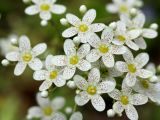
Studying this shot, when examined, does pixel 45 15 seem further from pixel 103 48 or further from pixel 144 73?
pixel 144 73

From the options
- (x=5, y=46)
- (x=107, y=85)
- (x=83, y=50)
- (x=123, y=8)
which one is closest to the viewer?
(x=107, y=85)

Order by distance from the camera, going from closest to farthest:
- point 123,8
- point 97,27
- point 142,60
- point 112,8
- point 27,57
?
point 97,27, point 142,60, point 27,57, point 123,8, point 112,8

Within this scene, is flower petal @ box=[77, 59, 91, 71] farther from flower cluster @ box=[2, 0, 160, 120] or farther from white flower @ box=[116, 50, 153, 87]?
white flower @ box=[116, 50, 153, 87]

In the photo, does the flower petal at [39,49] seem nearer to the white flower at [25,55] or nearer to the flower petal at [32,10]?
the white flower at [25,55]

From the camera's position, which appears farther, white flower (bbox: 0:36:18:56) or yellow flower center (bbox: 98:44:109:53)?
white flower (bbox: 0:36:18:56)

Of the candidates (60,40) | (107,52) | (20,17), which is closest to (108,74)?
(107,52)

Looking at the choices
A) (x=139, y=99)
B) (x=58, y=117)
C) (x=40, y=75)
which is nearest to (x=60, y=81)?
(x=40, y=75)

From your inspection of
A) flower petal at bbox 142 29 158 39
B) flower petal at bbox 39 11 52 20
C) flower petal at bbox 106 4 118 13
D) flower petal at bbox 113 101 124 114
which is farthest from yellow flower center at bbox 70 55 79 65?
flower petal at bbox 106 4 118 13

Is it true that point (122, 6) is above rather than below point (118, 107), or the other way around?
above

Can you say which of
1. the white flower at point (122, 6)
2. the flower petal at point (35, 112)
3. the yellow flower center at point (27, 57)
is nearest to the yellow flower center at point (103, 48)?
the yellow flower center at point (27, 57)
